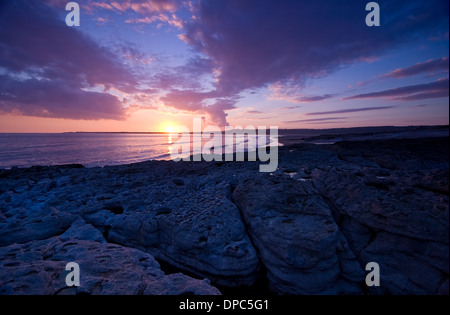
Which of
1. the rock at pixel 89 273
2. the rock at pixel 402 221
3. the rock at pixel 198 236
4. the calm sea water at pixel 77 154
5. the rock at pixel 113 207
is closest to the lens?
the rock at pixel 402 221

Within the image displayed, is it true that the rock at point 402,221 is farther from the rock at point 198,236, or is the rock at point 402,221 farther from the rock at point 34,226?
the rock at point 34,226

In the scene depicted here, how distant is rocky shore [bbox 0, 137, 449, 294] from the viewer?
360 cm

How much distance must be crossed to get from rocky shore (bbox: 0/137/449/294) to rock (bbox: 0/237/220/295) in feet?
0.07

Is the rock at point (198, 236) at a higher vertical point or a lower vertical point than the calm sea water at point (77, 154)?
lower

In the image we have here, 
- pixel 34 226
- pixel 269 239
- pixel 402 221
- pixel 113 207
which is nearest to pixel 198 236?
pixel 269 239

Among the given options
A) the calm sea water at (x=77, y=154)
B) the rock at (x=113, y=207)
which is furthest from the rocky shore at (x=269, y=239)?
the calm sea water at (x=77, y=154)

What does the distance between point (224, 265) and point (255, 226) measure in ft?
4.36

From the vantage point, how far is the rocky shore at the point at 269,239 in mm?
3604

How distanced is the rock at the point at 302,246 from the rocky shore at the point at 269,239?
0.02 metres

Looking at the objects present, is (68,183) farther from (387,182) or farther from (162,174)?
(387,182)

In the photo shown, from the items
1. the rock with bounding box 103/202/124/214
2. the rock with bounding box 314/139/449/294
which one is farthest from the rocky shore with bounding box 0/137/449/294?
the rock with bounding box 103/202/124/214

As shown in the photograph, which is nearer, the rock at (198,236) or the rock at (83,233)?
the rock at (198,236)

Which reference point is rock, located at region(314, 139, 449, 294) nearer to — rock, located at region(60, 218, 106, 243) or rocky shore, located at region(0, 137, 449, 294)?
rocky shore, located at region(0, 137, 449, 294)
